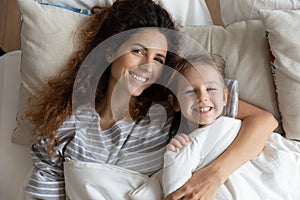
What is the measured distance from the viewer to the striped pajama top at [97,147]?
3.87 feet

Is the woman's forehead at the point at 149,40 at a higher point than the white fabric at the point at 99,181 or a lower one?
higher

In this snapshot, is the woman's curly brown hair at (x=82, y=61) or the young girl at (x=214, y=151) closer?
the young girl at (x=214, y=151)

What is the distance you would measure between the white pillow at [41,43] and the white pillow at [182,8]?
77mm

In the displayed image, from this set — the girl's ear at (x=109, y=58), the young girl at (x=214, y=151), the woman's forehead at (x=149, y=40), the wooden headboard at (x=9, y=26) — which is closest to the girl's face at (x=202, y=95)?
the young girl at (x=214, y=151)

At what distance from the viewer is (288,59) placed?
4.08 feet

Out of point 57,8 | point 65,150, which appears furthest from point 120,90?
point 57,8

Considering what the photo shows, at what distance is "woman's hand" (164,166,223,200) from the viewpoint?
1095 millimetres

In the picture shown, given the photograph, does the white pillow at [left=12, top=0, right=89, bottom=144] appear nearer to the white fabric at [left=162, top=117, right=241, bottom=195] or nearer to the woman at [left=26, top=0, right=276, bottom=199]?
the woman at [left=26, top=0, right=276, bottom=199]

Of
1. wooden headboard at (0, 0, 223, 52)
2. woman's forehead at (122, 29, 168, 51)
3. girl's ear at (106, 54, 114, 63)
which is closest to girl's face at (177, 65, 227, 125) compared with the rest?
woman's forehead at (122, 29, 168, 51)

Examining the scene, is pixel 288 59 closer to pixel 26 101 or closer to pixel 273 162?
pixel 273 162

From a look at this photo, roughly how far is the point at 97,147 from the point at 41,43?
0.35 m

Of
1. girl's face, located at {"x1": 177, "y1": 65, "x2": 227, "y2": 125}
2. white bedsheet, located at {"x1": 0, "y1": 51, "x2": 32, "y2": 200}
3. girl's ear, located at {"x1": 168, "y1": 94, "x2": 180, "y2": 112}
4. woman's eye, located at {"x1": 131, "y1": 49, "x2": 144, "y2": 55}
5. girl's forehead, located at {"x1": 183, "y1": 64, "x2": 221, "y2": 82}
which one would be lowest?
white bedsheet, located at {"x1": 0, "y1": 51, "x2": 32, "y2": 200}

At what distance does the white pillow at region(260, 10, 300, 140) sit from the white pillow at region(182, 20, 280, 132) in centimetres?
4

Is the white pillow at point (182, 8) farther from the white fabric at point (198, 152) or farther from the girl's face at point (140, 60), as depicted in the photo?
the white fabric at point (198, 152)
